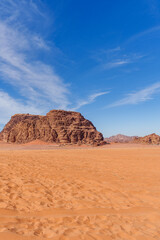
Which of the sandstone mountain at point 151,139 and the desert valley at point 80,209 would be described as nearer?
the desert valley at point 80,209

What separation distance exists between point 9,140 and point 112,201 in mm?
73701

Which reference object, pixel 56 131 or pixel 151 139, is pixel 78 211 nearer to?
pixel 56 131

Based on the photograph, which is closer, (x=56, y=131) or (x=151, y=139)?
(x=56, y=131)

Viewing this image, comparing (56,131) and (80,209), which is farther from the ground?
(56,131)

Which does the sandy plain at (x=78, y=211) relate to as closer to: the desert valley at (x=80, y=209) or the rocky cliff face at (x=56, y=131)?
the desert valley at (x=80, y=209)

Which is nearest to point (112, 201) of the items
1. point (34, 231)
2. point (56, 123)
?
point (34, 231)

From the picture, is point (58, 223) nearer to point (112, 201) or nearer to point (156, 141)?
point (112, 201)

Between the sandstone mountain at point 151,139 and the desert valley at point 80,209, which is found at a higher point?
the sandstone mountain at point 151,139

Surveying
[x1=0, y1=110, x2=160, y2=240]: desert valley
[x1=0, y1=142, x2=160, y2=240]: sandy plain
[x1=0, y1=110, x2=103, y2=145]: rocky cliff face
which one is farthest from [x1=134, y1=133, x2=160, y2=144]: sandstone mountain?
[x1=0, y1=142, x2=160, y2=240]: sandy plain

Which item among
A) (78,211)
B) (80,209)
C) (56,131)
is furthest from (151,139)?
(78,211)

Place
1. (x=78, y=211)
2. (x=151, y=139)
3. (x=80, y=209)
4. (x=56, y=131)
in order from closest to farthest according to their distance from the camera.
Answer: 1. (x=78, y=211)
2. (x=80, y=209)
3. (x=56, y=131)
4. (x=151, y=139)

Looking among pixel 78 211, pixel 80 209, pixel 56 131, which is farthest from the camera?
pixel 56 131

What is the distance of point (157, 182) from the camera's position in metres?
7.61

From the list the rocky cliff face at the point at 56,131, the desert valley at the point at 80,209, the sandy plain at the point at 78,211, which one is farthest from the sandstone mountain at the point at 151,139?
the sandy plain at the point at 78,211
